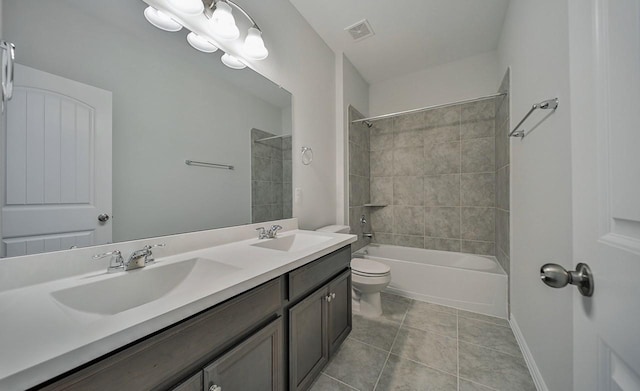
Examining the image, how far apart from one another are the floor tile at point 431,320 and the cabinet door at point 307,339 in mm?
965

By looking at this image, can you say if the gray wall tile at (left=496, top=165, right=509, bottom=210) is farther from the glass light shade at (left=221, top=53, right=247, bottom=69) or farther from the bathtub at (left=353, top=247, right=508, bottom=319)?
the glass light shade at (left=221, top=53, right=247, bottom=69)

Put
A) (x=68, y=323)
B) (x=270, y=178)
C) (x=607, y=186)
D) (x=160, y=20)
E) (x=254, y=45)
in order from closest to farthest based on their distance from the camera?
(x=607, y=186) → (x=68, y=323) → (x=160, y=20) → (x=254, y=45) → (x=270, y=178)

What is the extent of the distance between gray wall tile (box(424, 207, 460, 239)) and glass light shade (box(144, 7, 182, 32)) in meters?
2.90

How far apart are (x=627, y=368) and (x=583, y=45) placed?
0.60m

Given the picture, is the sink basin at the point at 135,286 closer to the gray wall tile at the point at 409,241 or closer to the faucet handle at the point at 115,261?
the faucet handle at the point at 115,261

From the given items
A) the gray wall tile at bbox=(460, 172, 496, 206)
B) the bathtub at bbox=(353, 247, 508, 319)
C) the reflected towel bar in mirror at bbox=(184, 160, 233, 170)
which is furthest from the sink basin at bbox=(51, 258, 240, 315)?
the gray wall tile at bbox=(460, 172, 496, 206)

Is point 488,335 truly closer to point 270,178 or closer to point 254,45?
point 270,178

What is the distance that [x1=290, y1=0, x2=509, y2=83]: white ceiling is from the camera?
1.86 metres

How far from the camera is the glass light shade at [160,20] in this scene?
102 cm

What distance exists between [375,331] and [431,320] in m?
0.53

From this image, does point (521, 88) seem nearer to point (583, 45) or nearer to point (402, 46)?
point (402, 46)

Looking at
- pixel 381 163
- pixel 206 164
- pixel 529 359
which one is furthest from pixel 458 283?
pixel 206 164

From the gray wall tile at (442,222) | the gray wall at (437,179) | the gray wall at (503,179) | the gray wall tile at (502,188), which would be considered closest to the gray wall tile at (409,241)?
the gray wall at (437,179)

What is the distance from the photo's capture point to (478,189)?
2.55 m
